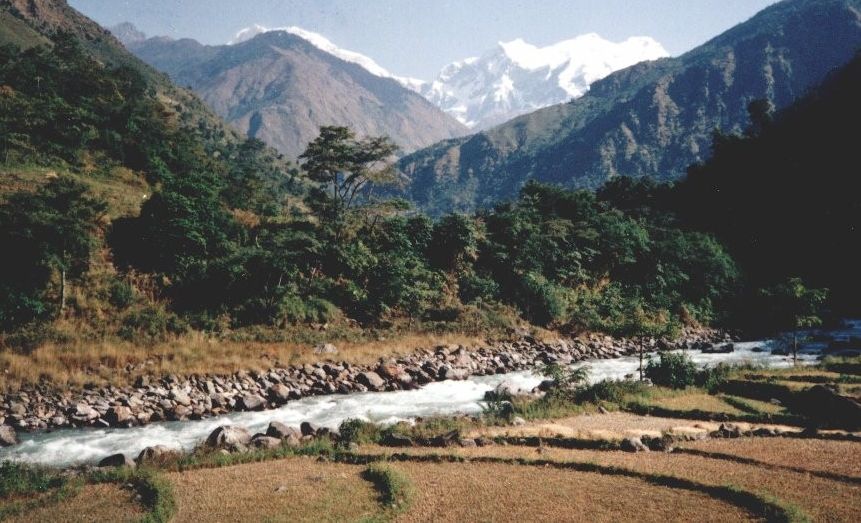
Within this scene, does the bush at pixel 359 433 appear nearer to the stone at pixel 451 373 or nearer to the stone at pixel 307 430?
the stone at pixel 307 430

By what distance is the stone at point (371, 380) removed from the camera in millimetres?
25312

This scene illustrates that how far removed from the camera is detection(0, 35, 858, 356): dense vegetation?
27.2 m

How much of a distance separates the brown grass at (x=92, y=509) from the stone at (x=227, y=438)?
3.60 metres

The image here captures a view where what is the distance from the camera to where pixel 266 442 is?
1590 centimetres

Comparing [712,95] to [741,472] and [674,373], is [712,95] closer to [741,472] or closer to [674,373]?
[674,373]

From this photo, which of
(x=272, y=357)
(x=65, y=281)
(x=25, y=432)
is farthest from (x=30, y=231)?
(x=272, y=357)

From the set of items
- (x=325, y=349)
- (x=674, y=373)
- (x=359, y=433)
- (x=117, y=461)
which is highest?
(x=325, y=349)

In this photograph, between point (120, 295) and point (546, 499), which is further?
point (120, 295)

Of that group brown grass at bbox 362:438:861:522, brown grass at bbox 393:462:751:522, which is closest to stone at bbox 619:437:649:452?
brown grass at bbox 362:438:861:522

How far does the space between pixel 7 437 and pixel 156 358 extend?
7.63 meters

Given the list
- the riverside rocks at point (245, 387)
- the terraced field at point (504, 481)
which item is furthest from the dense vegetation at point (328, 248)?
the terraced field at point (504, 481)

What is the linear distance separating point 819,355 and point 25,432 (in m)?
43.0

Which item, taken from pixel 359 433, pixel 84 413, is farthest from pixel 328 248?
pixel 359 433

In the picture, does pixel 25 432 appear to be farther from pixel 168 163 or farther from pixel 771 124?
pixel 771 124
